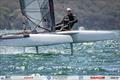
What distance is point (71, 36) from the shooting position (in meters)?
26.9

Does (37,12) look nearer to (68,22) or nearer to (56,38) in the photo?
(68,22)

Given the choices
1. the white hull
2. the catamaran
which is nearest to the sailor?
the catamaran

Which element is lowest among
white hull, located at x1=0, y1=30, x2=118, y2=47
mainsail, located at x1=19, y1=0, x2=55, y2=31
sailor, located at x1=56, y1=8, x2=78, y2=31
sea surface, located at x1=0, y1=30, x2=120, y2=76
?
sea surface, located at x1=0, y1=30, x2=120, y2=76

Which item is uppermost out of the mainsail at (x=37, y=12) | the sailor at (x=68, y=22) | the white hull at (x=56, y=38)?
the mainsail at (x=37, y=12)

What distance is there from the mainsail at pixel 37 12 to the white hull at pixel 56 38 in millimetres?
2763

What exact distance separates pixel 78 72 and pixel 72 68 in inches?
59.0

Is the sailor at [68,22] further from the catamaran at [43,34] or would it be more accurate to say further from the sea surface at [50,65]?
the sea surface at [50,65]

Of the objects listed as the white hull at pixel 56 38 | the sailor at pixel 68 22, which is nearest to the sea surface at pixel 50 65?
the white hull at pixel 56 38

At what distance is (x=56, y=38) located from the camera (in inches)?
1019

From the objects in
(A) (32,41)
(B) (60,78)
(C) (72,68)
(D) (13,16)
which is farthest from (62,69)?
(D) (13,16)

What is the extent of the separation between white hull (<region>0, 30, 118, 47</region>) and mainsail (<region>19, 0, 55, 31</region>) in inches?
109

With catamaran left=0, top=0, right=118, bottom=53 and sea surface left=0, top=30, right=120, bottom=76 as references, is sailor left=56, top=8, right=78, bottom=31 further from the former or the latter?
sea surface left=0, top=30, right=120, bottom=76

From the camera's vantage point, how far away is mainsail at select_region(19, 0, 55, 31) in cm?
2943

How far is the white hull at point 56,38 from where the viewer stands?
2541cm
